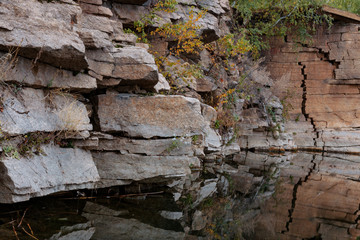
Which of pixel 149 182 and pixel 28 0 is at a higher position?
pixel 28 0

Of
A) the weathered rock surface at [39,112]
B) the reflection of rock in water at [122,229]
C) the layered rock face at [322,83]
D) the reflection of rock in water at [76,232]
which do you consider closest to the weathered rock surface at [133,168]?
the weathered rock surface at [39,112]

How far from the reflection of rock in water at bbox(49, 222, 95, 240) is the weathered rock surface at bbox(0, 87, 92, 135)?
1.37 metres

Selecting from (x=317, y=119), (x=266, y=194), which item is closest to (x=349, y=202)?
(x=266, y=194)

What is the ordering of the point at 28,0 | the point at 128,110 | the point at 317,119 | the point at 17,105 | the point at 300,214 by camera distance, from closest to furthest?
1. the point at 17,105
2. the point at 28,0
3. the point at 300,214
4. the point at 128,110
5. the point at 317,119

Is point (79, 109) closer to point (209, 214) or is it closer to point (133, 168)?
point (133, 168)

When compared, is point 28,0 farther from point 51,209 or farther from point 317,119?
point 317,119

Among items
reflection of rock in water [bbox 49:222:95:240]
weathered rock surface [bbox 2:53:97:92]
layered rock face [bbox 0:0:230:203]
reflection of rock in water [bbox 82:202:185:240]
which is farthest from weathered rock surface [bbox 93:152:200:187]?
reflection of rock in water [bbox 49:222:95:240]

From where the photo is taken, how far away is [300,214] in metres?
5.60

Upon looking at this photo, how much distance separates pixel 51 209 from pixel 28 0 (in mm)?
3018

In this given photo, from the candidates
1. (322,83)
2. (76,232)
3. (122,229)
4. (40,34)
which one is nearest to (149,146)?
(122,229)

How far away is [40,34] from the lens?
478cm

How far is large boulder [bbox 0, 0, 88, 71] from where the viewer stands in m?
4.56

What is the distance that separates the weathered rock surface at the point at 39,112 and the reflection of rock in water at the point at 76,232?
137 centimetres

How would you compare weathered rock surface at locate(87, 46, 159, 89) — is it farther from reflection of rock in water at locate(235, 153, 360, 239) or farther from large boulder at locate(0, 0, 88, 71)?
reflection of rock in water at locate(235, 153, 360, 239)
